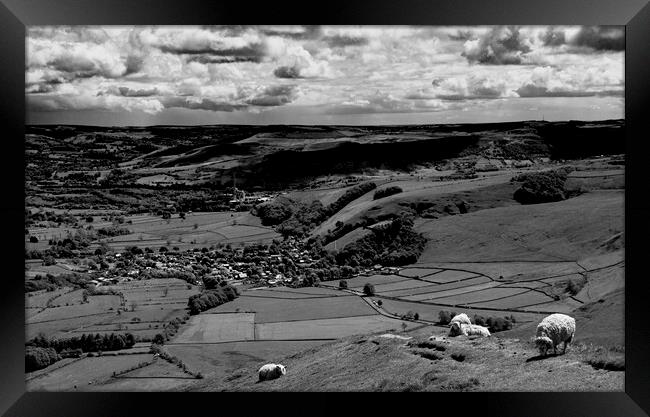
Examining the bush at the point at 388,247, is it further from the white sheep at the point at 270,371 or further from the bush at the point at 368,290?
the white sheep at the point at 270,371

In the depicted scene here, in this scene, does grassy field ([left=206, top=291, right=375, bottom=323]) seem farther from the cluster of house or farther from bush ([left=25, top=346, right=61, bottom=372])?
bush ([left=25, top=346, right=61, bottom=372])

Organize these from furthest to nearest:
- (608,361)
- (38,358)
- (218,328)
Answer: (218,328)
(38,358)
(608,361)

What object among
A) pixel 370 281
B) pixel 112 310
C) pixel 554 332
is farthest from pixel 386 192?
pixel 112 310

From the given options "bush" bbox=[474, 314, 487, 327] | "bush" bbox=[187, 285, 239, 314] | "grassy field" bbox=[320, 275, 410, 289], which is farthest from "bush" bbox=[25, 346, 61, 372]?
"bush" bbox=[474, 314, 487, 327]

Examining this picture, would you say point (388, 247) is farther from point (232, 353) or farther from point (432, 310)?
point (232, 353)
